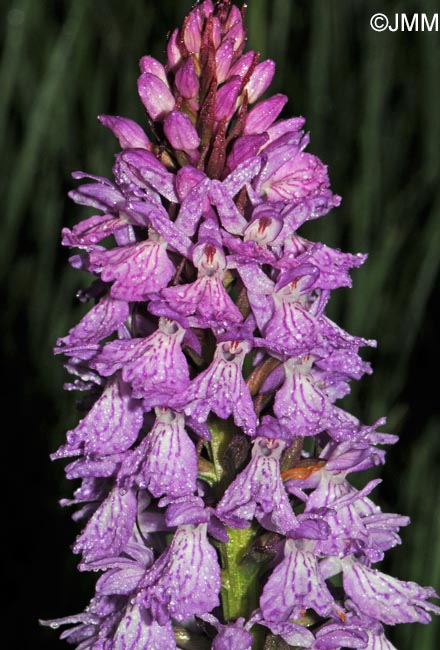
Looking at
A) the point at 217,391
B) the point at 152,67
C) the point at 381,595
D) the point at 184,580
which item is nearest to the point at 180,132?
the point at 152,67

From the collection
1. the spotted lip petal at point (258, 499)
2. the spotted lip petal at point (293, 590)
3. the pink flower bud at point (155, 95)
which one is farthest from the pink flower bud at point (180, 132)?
the spotted lip petal at point (293, 590)

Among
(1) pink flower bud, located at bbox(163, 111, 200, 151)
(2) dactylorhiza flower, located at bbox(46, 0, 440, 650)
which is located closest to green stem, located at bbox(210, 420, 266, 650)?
(2) dactylorhiza flower, located at bbox(46, 0, 440, 650)

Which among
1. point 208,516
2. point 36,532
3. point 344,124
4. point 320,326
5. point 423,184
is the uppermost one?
point 344,124

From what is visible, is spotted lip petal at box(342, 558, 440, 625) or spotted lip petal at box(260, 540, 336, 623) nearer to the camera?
spotted lip petal at box(260, 540, 336, 623)

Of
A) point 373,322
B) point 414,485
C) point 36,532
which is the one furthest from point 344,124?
point 36,532

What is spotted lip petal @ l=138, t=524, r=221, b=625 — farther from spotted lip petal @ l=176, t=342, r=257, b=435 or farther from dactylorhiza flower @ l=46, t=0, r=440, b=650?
spotted lip petal @ l=176, t=342, r=257, b=435

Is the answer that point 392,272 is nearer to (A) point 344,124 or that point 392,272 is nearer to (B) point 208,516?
(A) point 344,124
